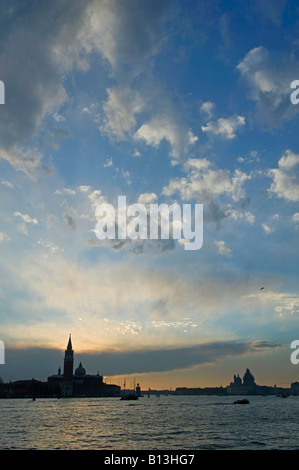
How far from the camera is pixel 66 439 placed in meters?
45.3

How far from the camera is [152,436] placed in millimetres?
48688

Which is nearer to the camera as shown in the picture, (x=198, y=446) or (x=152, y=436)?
(x=198, y=446)

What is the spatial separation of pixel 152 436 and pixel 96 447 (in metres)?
12.0
